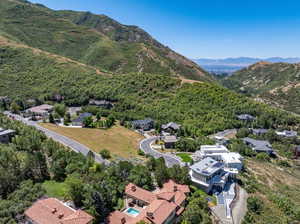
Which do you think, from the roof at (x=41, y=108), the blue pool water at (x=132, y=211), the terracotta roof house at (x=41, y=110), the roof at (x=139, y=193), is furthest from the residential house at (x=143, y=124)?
the blue pool water at (x=132, y=211)

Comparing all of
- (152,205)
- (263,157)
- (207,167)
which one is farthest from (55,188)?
(263,157)

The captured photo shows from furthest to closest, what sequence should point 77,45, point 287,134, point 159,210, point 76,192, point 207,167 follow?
1. point 77,45
2. point 287,134
3. point 207,167
4. point 76,192
5. point 159,210

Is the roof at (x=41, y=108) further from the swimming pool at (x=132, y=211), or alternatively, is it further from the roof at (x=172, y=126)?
the swimming pool at (x=132, y=211)

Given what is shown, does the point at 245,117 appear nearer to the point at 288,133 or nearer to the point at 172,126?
the point at 288,133

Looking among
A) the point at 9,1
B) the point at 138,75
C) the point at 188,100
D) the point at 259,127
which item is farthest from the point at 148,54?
the point at 9,1

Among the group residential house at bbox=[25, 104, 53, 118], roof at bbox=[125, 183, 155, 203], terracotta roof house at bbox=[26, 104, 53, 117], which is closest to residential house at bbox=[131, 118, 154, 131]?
residential house at bbox=[25, 104, 53, 118]

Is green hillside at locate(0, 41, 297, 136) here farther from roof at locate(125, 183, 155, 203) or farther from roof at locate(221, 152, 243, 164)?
roof at locate(125, 183, 155, 203)
